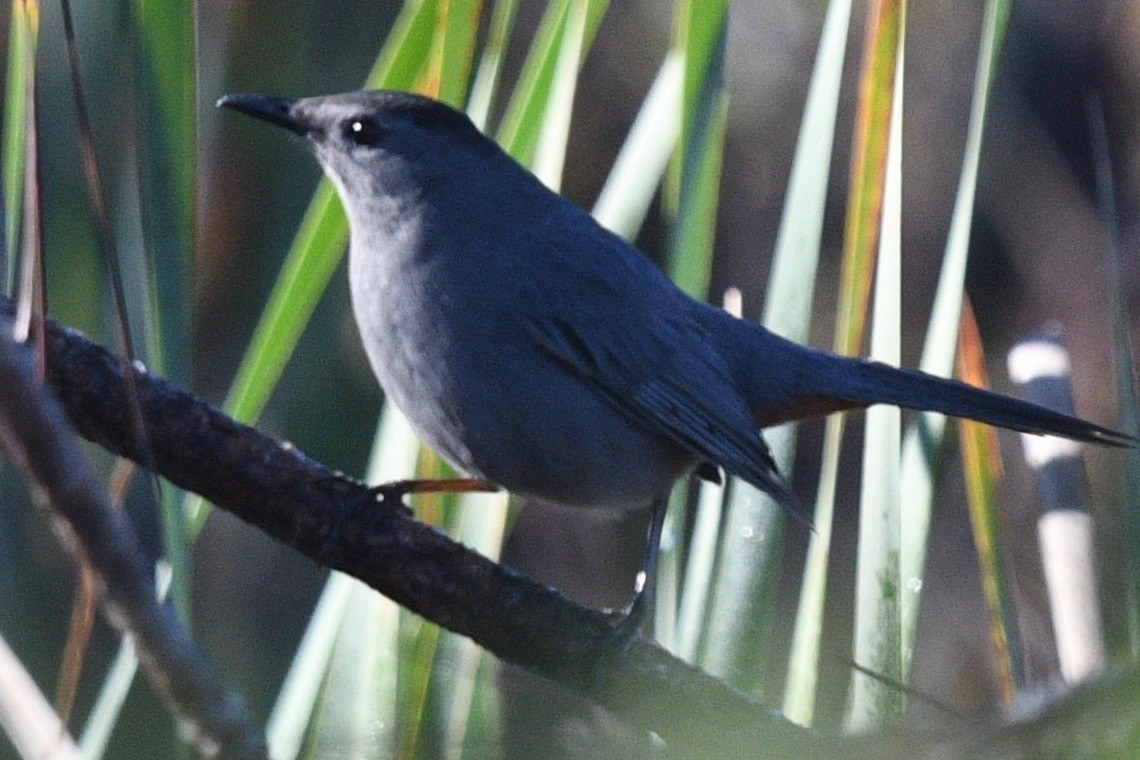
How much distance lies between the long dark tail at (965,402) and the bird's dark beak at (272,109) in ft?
4.04

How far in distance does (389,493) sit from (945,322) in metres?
0.95

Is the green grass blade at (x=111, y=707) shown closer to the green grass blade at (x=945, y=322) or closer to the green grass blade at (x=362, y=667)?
the green grass blade at (x=362, y=667)

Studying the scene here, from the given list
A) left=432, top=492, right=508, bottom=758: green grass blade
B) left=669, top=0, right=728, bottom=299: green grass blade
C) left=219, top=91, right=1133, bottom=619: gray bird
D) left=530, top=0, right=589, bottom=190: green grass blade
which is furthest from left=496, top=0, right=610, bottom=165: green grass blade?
left=432, top=492, right=508, bottom=758: green grass blade

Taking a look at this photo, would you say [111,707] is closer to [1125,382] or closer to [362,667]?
[362,667]

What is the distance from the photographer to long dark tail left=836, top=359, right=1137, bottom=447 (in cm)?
244

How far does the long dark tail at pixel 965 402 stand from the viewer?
2441mm

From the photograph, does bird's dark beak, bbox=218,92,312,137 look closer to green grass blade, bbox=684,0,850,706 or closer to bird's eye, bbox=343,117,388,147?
bird's eye, bbox=343,117,388,147

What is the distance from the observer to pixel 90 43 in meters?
2.90

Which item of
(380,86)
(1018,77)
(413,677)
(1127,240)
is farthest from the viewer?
(1018,77)

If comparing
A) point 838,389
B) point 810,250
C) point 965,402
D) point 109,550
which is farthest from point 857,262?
point 109,550

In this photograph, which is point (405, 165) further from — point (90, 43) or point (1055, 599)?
point (1055, 599)

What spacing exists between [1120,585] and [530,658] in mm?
889

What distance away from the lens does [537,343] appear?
277 centimetres

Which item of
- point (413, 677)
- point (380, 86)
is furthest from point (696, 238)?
point (413, 677)
